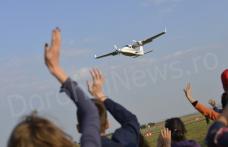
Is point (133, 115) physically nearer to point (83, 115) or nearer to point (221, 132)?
point (83, 115)

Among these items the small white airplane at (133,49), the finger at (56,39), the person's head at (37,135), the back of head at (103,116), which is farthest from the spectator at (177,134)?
the small white airplane at (133,49)

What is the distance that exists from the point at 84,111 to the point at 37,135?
1.98ft

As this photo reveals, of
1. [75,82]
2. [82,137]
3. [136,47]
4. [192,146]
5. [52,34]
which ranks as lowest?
[192,146]

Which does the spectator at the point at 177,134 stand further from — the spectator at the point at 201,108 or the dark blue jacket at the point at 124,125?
the dark blue jacket at the point at 124,125

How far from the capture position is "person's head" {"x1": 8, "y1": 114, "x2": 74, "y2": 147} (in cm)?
285

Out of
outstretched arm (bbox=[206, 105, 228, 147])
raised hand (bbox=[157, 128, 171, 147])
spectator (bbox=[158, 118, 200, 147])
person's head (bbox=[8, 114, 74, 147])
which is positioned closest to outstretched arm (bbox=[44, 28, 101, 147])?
person's head (bbox=[8, 114, 74, 147])

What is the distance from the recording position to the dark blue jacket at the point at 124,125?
457cm

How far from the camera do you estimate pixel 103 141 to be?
173 inches

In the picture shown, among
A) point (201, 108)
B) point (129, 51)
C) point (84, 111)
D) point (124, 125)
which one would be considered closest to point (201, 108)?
point (201, 108)

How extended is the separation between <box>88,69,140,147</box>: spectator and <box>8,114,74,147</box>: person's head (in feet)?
4.58

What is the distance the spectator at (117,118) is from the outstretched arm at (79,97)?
3.08 feet

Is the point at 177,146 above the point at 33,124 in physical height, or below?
below

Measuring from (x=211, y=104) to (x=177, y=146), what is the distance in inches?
113

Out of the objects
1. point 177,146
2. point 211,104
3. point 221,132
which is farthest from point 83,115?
point 211,104
